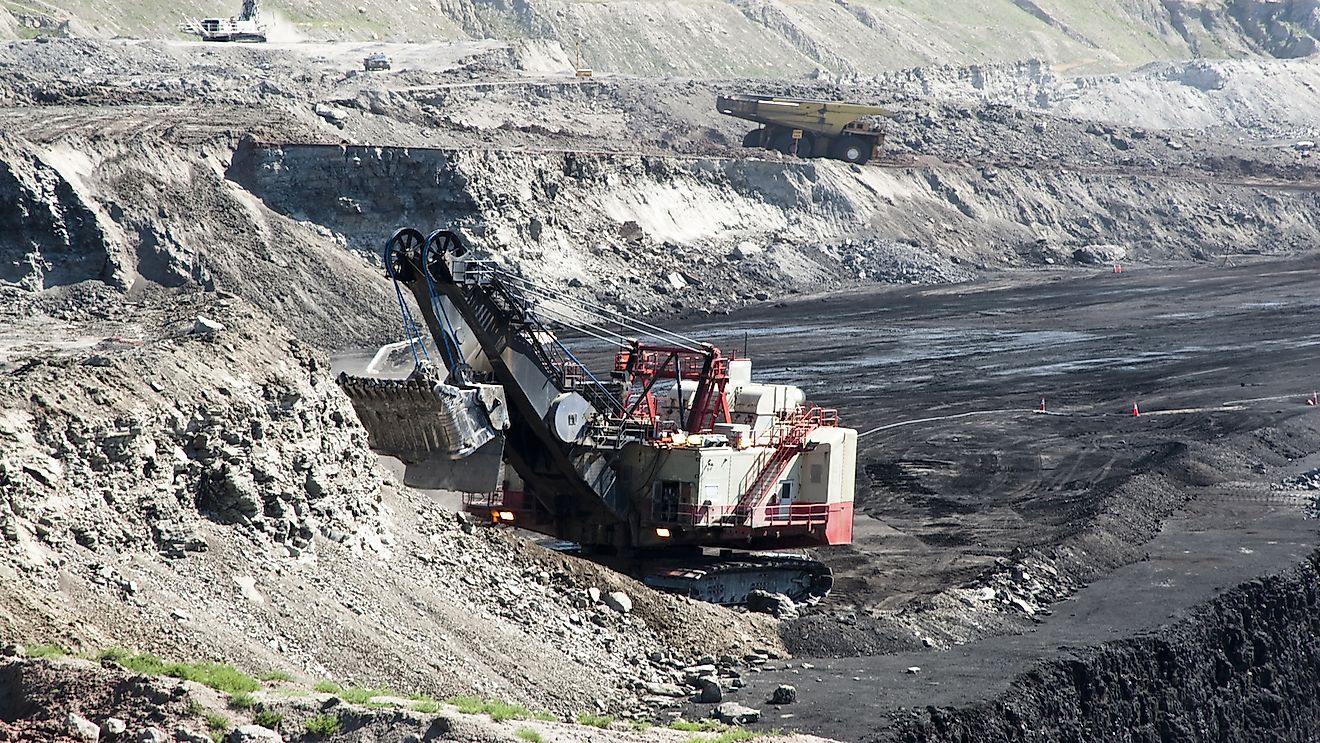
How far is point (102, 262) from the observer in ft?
155

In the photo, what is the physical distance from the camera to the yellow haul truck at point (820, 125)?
8131 cm

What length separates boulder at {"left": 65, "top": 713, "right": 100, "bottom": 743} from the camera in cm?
1288

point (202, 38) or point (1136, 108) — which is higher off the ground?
point (1136, 108)

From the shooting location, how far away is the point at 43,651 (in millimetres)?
14055

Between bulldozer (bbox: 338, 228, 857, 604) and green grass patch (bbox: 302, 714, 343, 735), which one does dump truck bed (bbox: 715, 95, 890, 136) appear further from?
green grass patch (bbox: 302, 714, 343, 735)

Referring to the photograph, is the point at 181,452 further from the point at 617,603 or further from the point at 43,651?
the point at 617,603

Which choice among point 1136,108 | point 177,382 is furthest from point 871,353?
point 1136,108

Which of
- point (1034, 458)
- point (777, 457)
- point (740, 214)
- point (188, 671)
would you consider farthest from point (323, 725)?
point (740, 214)

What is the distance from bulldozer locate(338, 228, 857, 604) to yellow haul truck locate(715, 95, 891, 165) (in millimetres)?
55068

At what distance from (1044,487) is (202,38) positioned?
69.4 m

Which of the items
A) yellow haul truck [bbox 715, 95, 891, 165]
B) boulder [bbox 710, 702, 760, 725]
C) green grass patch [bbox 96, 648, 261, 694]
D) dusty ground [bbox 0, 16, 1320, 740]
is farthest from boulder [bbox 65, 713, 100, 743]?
yellow haul truck [bbox 715, 95, 891, 165]

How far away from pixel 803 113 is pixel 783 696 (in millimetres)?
63897

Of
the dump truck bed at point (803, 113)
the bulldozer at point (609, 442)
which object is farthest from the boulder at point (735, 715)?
the dump truck bed at point (803, 113)

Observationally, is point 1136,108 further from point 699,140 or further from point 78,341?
point 78,341
